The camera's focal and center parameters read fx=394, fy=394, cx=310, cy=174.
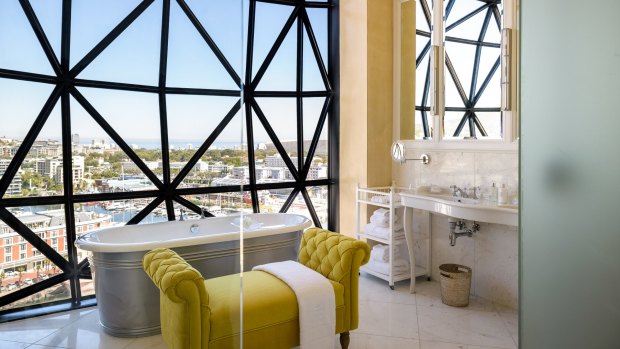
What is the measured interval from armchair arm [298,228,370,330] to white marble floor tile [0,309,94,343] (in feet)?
4.30

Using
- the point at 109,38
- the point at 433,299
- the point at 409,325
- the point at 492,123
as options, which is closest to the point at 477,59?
the point at 492,123

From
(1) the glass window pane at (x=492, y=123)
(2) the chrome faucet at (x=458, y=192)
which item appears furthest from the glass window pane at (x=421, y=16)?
(2) the chrome faucet at (x=458, y=192)

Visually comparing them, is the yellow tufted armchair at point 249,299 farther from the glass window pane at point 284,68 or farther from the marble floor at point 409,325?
the glass window pane at point 284,68

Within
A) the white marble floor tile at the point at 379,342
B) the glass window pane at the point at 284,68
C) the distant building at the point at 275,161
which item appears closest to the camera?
the distant building at the point at 275,161

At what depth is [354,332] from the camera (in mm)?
2750

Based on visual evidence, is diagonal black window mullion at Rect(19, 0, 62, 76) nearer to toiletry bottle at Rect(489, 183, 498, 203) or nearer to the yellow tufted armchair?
the yellow tufted armchair

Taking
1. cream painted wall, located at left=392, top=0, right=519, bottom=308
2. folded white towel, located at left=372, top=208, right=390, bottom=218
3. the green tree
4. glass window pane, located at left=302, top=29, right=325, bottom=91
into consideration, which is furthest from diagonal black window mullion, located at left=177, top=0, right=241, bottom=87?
folded white towel, located at left=372, top=208, right=390, bottom=218

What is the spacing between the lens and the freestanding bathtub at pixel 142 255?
1.33m

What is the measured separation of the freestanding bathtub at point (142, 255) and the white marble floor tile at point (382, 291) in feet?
6.49

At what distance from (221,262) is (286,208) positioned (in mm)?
643

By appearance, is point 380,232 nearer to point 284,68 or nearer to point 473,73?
point 473,73

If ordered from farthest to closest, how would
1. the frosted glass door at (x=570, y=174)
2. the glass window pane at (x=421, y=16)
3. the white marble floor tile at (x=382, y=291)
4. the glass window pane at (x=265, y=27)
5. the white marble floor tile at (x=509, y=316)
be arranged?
the glass window pane at (x=421, y=16) → the white marble floor tile at (x=382, y=291) → the white marble floor tile at (x=509, y=316) → the glass window pane at (x=265, y=27) → the frosted glass door at (x=570, y=174)

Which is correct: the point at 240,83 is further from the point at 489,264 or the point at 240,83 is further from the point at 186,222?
the point at 489,264

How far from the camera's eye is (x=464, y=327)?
2914 millimetres
